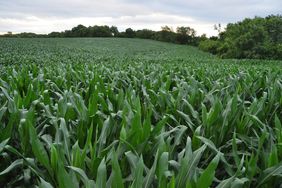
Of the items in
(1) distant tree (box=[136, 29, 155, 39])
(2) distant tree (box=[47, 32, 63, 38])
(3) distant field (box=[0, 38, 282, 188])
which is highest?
(3) distant field (box=[0, 38, 282, 188])

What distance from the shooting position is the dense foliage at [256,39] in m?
32.0

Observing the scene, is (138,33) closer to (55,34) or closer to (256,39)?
(55,34)

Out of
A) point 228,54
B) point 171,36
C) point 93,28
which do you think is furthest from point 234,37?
point 93,28

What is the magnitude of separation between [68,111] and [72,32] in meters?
75.3

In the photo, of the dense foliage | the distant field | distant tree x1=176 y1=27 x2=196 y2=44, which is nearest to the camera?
the distant field

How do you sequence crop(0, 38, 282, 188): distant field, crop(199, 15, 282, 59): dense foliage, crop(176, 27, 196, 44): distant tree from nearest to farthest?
crop(0, 38, 282, 188): distant field < crop(199, 15, 282, 59): dense foliage < crop(176, 27, 196, 44): distant tree

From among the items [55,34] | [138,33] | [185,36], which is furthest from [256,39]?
[55,34]

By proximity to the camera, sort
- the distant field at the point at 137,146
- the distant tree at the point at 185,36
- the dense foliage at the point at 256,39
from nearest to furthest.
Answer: the distant field at the point at 137,146, the dense foliage at the point at 256,39, the distant tree at the point at 185,36

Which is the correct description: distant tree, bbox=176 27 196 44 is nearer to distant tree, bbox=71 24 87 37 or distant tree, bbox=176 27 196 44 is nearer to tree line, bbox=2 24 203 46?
tree line, bbox=2 24 203 46

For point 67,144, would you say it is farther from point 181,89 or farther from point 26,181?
point 181,89

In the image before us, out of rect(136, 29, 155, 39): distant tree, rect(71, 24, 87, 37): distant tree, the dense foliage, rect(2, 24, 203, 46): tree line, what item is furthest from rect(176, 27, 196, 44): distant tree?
the dense foliage

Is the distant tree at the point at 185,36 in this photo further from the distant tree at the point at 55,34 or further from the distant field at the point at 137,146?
the distant field at the point at 137,146

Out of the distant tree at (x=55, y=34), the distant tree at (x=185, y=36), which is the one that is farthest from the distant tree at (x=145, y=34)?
the distant tree at (x=55, y=34)

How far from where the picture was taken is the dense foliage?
105ft
